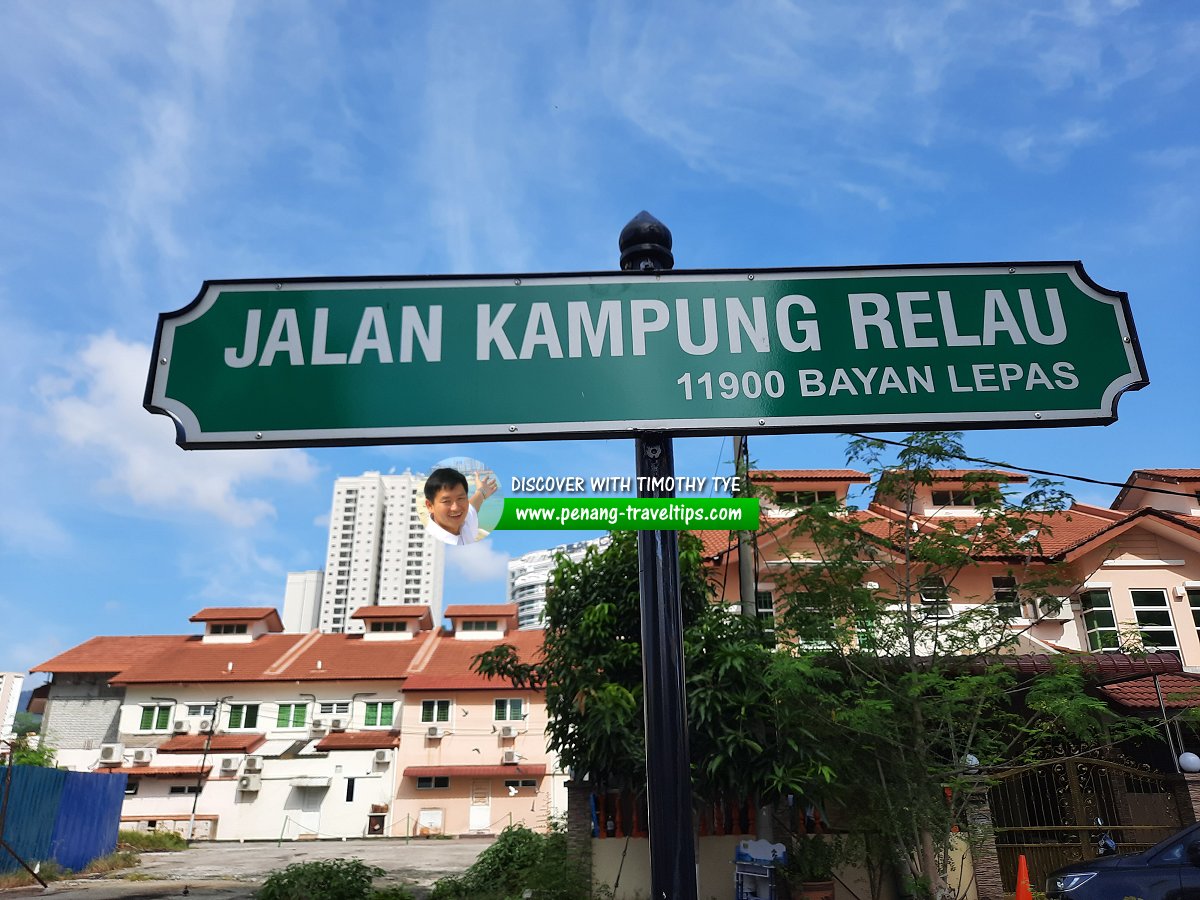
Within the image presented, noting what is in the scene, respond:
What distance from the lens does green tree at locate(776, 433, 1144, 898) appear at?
7297 mm

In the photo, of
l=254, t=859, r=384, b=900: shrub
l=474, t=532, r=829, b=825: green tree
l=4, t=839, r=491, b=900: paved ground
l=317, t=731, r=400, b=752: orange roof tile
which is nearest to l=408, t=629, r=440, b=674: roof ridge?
l=317, t=731, r=400, b=752: orange roof tile

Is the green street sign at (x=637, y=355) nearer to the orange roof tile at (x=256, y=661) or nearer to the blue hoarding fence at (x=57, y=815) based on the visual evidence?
the blue hoarding fence at (x=57, y=815)

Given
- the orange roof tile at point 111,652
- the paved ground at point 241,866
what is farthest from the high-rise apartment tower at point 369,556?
the paved ground at point 241,866

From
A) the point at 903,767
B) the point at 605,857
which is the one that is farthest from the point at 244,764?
the point at 903,767

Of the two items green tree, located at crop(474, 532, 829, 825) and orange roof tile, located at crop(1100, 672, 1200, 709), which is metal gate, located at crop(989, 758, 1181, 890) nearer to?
orange roof tile, located at crop(1100, 672, 1200, 709)

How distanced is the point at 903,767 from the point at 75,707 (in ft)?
139

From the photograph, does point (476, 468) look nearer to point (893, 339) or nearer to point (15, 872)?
point (893, 339)

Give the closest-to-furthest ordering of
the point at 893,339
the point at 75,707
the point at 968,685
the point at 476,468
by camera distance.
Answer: the point at 476,468 → the point at 893,339 → the point at 968,685 → the point at 75,707

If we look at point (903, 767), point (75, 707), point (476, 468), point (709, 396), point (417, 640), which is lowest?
point (903, 767)

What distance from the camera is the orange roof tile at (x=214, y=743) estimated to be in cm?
3559

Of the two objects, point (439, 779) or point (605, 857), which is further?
point (439, 779)

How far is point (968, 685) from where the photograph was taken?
7180 millimetres

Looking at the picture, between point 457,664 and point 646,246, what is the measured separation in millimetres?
38642

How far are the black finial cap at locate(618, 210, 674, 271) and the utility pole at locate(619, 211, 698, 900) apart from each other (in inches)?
21.5
